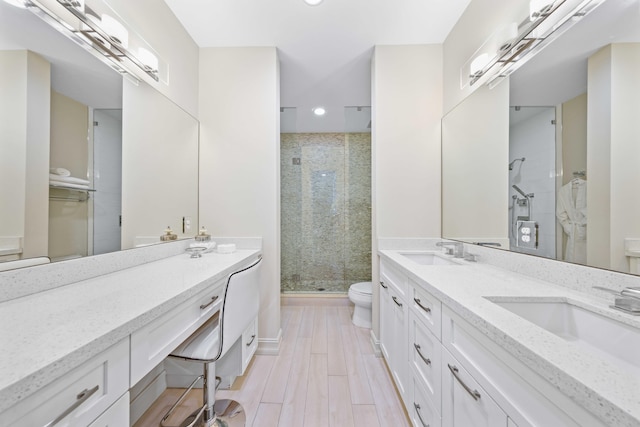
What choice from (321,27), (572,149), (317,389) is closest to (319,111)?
(321,27)

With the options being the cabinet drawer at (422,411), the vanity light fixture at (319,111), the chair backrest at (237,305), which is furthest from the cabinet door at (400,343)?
the vanity light fixture at (319,111)

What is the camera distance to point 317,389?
1595 millimetres

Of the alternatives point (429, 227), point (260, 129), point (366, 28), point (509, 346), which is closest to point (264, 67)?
point (260, 129)

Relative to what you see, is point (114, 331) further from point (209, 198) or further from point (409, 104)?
point (409, 104)

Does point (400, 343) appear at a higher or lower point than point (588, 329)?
lower

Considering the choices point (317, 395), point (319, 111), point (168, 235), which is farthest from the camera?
point (319, 111)

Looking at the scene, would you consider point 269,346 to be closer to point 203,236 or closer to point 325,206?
point 203,236

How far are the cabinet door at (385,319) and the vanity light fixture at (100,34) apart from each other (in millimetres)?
2194

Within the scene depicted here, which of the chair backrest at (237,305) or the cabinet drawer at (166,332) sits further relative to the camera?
the chair backrest at (237,305)

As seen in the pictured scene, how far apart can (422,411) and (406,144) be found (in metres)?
1.83

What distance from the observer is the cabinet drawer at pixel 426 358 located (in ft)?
3.24

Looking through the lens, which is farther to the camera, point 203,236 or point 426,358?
point 203,236

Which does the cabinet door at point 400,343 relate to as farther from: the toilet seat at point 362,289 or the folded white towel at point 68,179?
the folded white towel at point 68,179

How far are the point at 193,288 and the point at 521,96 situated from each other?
1.90 metres
